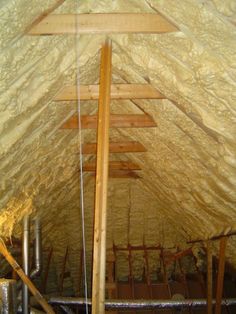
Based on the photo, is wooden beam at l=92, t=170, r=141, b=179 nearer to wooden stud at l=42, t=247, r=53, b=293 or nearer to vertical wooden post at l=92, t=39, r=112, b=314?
wooden stud at l=42, t=247, r=53, b=293

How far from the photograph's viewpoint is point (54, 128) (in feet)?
10.6

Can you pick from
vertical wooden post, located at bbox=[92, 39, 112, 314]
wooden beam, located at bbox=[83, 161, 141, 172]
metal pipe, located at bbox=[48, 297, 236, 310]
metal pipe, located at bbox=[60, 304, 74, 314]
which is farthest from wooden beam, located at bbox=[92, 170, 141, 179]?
vertical wooden post, located at bbox=[92, 39, 112, 314]

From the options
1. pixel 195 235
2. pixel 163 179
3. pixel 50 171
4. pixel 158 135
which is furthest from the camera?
pixel 195 235

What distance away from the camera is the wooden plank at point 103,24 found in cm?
205

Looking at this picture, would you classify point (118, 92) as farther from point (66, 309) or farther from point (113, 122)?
point (66, 309)

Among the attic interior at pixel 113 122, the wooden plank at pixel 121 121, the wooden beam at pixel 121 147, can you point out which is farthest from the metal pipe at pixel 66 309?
the wooden plank at pixel 121 121

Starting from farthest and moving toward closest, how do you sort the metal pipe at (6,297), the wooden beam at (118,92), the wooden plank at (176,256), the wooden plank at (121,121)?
the wooden plank at (176,256)
the wooden plank at (121,121)
the metal pipe at (6,297)
the wooden beam at (118,92)

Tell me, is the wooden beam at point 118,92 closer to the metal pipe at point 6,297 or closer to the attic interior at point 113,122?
the attic interior at point 113,122

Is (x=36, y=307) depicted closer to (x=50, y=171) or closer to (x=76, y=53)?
(x=50, y=171)

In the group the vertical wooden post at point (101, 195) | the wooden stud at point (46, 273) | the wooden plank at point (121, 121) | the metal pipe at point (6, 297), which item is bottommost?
the wooden stud at point (46, 273)

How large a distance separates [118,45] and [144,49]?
0.27 metres

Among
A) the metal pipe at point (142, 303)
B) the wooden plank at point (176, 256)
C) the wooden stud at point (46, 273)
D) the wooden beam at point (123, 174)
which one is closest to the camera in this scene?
the metal pipe at point (142, 303)

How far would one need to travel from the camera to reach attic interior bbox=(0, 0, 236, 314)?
1994 millimetres

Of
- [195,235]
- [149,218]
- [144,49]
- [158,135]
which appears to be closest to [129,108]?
[158,135]
